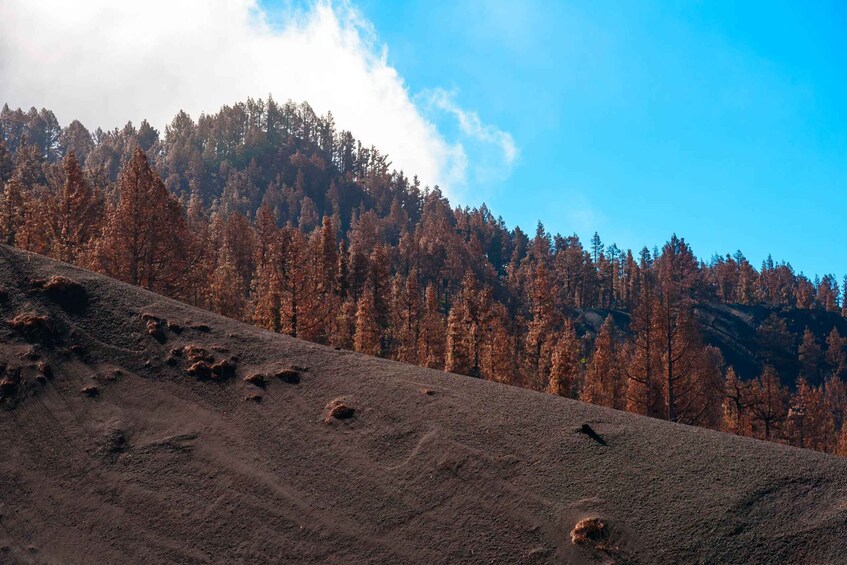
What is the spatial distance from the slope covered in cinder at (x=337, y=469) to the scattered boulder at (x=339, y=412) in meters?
0.16

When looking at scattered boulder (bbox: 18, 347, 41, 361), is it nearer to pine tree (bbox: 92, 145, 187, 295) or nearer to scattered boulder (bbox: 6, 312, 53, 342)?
scattered boulder (bbox: 6, 312, 53, 342)

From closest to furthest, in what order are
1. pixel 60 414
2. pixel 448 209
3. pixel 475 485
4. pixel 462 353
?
pixel 475 485 < pixel 60 414 < pixel 462 353 < pixel 448 209

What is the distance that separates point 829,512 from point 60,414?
66.4 feet

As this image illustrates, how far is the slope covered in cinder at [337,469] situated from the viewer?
45.5 feet

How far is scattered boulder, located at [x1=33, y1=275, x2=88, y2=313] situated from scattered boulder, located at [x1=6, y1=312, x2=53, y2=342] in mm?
1389

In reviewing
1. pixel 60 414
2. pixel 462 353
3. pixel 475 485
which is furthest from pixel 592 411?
Result: pixel 462 353

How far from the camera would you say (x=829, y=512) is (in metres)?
14.3

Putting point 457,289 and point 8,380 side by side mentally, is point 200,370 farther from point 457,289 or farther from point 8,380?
point 457,289

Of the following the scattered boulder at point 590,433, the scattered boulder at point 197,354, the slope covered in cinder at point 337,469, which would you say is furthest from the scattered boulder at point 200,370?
the scattered boulder at point 590,433

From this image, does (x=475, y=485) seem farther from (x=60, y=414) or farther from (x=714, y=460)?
(x=60, y=414)

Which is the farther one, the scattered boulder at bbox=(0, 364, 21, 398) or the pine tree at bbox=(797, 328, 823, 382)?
the pine tree at bbox=(797, 328, 823, 382)

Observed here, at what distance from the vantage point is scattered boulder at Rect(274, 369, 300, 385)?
20.7 m

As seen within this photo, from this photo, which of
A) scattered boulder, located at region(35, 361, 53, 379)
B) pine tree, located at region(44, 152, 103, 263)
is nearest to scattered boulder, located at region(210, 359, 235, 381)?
scattered boulder, located at region(35, 361, 53, 379)

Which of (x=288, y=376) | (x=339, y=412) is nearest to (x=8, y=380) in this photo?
(x=288, y=376)
